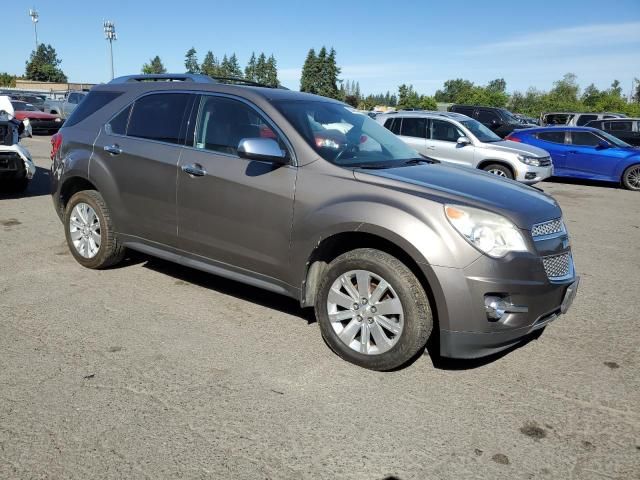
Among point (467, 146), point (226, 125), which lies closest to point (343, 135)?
point (226, 125)

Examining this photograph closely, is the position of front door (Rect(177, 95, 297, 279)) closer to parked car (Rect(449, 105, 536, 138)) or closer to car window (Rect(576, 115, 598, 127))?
parked car (Rect(449, 105, 536, 138))

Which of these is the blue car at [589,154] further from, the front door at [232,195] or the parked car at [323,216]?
the front door at [232,195]

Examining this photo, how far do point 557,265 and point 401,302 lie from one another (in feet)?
3.55

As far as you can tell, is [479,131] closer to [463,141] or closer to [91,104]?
[463,141]

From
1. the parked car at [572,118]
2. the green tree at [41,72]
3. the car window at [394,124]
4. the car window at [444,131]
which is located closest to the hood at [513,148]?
the car window at [444,131]

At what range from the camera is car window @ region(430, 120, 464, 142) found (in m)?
12.5

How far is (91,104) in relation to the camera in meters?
5.46

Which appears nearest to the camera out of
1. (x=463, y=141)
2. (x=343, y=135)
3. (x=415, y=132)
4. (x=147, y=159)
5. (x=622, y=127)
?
(x=343, y=135)

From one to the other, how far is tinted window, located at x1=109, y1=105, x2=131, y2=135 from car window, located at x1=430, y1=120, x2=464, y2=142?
873 centimetres

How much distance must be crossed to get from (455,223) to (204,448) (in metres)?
1.89

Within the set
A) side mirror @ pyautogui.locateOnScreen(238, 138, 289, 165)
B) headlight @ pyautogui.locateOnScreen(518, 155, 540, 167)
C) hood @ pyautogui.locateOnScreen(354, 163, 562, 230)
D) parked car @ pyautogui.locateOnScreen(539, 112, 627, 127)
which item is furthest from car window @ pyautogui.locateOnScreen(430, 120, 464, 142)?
parked car @ pyautogui.locateOnScreen(539, 112, 627, 127)

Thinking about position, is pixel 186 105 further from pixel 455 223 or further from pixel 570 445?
pixel 570 445

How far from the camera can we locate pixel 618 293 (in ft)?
17.9

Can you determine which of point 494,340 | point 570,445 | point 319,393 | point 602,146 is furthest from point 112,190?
point 602,146
